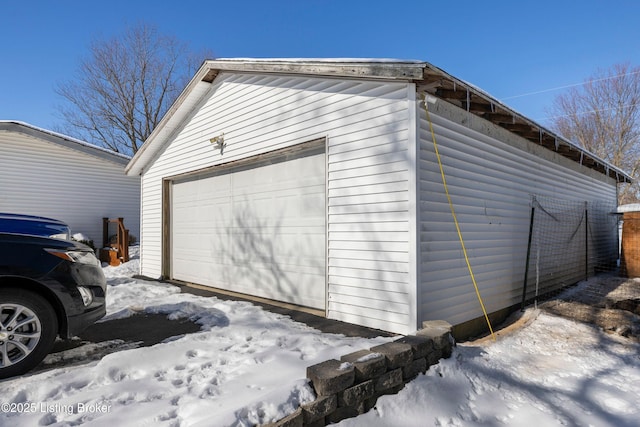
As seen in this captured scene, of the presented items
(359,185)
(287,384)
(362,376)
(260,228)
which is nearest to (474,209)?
(359,185)

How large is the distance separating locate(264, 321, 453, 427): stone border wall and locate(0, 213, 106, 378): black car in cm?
218

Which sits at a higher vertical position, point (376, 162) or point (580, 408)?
point (376, 162)

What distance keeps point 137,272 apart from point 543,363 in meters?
9.48

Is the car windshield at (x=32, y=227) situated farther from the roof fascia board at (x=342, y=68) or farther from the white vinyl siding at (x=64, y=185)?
the white vinyl siding at (x=64, y=185)

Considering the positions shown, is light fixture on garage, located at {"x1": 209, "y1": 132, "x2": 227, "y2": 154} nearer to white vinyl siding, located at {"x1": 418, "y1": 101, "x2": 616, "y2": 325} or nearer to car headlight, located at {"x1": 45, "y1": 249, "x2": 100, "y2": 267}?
car headlight, located at {"x1": 45, "y1": 249, "x2": 100, "y2": 267}

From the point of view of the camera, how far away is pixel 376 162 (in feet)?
14.1

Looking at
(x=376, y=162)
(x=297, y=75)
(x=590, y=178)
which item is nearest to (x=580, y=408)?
(x=376, y=162)

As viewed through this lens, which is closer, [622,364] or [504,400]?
[504,400]

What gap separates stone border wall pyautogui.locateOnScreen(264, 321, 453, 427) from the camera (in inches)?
91.4

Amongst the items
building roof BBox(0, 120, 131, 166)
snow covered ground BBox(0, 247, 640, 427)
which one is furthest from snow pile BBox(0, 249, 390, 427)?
building roof BBox(0, 120, 131, 166)

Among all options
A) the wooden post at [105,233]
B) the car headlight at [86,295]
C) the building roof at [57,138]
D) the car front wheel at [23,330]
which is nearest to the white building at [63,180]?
the building roof at [57,138]

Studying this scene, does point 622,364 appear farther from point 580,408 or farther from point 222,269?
point 222,269

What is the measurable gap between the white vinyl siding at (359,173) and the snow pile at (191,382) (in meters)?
0.69

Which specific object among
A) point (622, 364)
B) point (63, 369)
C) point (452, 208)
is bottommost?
point (622, 364)
